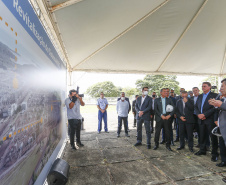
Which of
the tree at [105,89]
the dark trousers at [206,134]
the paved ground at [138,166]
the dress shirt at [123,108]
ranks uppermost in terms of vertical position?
the tree at [105,89]

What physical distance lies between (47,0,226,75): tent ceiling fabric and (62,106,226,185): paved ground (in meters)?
3.28

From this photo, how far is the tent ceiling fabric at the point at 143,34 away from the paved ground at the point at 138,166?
10.8 ft

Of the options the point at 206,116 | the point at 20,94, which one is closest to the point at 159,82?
the point at 206,116

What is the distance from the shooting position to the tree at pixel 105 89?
51094mm

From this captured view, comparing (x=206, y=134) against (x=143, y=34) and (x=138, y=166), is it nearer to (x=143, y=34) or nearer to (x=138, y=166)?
(x=138, y=166)

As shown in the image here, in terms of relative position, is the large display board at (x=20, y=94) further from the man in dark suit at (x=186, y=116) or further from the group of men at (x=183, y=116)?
the man in dark suit at (x=186, y=116)

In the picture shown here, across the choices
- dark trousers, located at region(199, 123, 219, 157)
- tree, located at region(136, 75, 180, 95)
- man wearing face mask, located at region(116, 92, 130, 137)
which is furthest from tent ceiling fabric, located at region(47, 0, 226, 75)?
tree, located at region(136, 75, 180, 95)

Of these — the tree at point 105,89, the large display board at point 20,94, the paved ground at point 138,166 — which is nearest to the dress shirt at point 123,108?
the paved ground at point 138,166

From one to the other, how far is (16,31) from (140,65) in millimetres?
6114

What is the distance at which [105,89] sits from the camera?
170 ft

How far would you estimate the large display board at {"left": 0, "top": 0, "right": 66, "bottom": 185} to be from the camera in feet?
3.65

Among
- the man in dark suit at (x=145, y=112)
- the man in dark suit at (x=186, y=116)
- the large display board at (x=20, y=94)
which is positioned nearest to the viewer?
the large display board at (x=20, y=94)

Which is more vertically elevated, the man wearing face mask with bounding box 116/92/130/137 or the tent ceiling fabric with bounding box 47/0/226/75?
the tent ceiling fabric with bounding box 47/0/226/75

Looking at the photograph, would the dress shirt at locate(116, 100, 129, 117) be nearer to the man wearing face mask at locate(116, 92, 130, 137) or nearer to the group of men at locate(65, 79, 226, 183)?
the man wearing face mask at locate(116, 92, 130, 137)
